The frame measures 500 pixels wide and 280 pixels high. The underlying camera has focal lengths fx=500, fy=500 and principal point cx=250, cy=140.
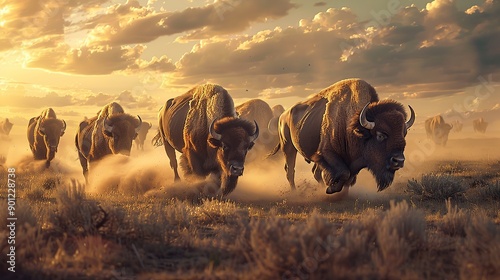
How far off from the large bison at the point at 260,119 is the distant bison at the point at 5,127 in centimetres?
3618

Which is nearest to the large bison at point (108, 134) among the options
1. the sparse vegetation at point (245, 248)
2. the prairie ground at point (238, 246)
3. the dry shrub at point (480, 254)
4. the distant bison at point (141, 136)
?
the prairie ground at point (238, 246)

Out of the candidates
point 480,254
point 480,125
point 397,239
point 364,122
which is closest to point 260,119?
point 364,122

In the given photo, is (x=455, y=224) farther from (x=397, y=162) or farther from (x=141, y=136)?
(x=141, y=136)

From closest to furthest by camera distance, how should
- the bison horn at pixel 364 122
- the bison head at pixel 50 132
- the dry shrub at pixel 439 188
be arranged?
the bison horn at pixel 364 122
the dry shrub at pixel 439 188
the bison head at pixel 50 132

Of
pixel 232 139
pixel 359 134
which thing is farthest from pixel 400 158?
pixel 232 139

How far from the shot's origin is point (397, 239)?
210 inches

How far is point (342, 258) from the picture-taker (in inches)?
198

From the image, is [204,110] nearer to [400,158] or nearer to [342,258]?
[400,158]

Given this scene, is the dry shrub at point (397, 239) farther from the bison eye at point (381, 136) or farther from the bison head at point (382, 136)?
the bison eye at point (381, 136)

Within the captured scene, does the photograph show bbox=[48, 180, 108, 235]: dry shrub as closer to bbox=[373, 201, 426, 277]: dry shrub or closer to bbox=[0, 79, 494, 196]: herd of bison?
bbox=[373, 201, 426, 277]: dry shrub

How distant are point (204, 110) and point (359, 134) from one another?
4543 millimetres

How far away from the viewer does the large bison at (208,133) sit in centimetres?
1202

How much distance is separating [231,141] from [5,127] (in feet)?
146

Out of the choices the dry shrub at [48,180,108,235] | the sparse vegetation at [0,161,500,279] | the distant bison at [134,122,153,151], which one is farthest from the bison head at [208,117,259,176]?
the distant bison at [134,122,153,151]
